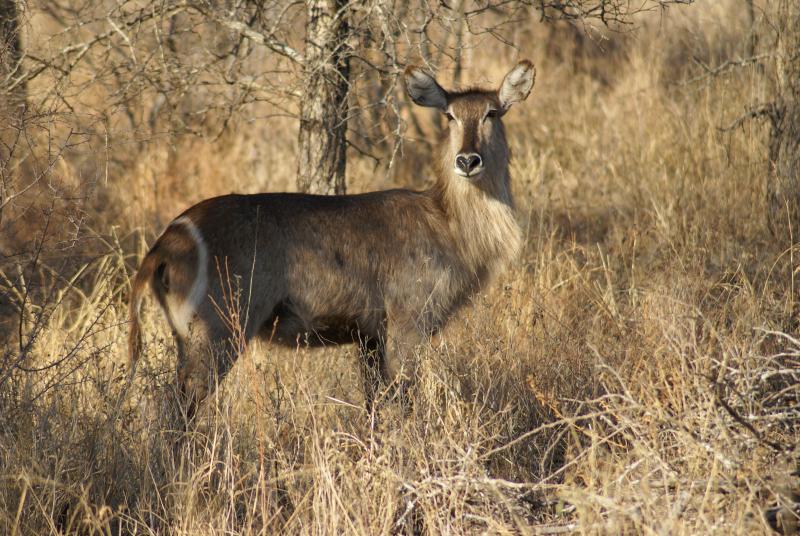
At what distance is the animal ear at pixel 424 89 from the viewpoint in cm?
518

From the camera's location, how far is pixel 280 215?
15.6 ft

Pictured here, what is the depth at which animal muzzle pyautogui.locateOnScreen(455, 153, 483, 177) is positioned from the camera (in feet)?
16.1

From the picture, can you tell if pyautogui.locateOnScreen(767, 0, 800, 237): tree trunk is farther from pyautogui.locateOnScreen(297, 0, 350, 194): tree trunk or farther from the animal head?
pyautogui.locateOnScreen(297, 0, 350, 194): tree trunk

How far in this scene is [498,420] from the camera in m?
4.12

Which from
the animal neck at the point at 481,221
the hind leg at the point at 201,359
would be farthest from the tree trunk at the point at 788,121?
the hind leg at the point at 201,359

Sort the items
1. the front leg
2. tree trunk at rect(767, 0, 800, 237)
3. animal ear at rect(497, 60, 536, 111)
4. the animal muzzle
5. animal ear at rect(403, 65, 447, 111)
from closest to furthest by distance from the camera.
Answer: the front leg, the animal muzzle, animal ear at rect(403, 65, 447, 111), animal ear at rect(497, 60, 536, 111), tree trunk at rect(767, 0, 800, 237)

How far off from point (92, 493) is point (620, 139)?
621 centimetres

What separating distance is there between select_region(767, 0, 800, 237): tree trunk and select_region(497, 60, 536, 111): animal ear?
1.97 m

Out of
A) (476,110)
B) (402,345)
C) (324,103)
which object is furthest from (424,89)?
(402,345)

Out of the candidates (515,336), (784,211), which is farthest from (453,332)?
(784,211)

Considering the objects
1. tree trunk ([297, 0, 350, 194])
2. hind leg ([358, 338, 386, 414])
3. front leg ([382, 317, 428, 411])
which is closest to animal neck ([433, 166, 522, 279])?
front leg ([382, 317, 428, 411])

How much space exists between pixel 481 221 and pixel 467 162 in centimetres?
49

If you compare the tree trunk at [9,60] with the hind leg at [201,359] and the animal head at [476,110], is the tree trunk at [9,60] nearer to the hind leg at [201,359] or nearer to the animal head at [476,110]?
the hind leg at [201,359]

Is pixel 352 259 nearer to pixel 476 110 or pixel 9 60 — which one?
pixel 476 110
